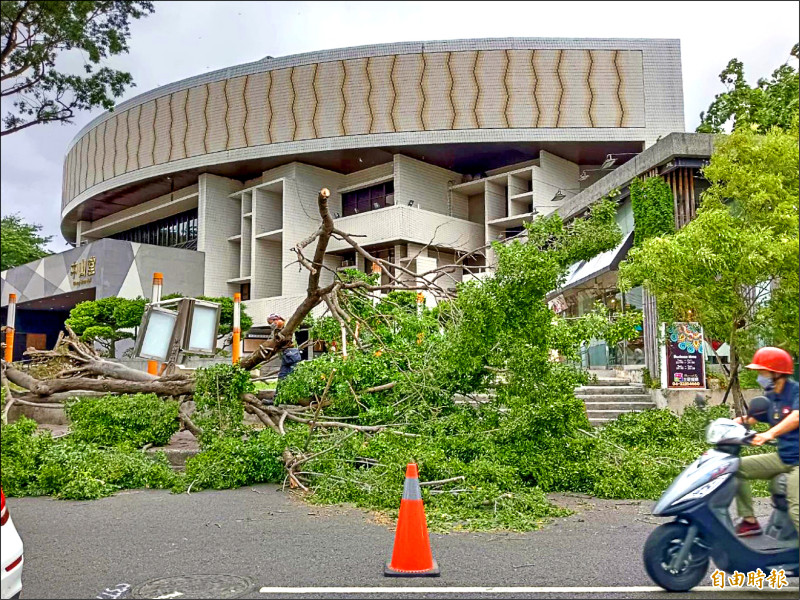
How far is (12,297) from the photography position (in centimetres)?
1262

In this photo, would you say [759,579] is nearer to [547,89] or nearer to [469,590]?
[469,590]

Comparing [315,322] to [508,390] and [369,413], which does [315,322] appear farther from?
[508,390]

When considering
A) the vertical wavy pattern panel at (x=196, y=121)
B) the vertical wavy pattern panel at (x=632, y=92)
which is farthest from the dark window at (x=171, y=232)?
the vertical wavy pattern panel at (x=632, y=92)

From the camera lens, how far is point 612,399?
14570mm

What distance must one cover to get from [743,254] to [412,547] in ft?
21.5

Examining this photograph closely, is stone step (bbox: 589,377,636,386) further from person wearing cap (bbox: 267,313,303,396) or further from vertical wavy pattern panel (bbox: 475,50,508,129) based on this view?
vertical wavy pattern panel (bbox: 475,50,508,129)

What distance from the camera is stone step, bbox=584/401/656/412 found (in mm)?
14016

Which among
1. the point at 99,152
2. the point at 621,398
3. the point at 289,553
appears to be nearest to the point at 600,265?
the point at 621,398

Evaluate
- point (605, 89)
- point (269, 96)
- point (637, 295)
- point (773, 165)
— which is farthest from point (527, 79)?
point (773, 165)

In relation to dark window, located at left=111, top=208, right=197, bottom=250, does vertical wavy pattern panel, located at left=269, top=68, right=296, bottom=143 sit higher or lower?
higher

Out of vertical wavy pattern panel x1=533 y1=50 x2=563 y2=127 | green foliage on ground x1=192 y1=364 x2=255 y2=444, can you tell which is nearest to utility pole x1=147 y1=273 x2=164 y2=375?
green foliage on ground x1=192 y1=364 x2=255 y2=444

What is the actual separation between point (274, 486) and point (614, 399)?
333 inches

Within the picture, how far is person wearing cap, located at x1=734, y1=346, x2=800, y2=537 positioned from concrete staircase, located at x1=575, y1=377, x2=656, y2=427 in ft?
29.4

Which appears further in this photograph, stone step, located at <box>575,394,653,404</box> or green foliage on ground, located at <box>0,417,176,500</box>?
stone step, located at <box>575,394,653,404</box>
